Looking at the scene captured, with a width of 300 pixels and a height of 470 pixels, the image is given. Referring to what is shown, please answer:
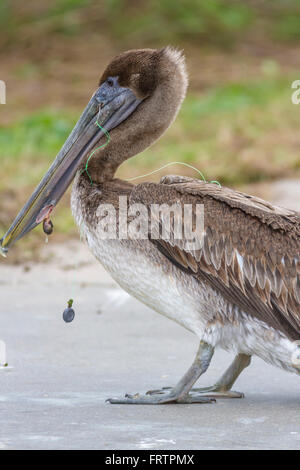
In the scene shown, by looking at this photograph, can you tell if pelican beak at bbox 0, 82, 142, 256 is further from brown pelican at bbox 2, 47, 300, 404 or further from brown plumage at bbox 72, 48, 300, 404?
brown plumage at bbox 72, 48, 300, 404

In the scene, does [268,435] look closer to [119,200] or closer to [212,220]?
[212,220]

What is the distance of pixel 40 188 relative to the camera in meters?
5.84

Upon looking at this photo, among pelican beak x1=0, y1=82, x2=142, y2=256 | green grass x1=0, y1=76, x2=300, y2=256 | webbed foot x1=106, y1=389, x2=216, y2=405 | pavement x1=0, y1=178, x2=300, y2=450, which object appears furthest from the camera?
green grass x1=0, y1=76, x2=300, y2=256

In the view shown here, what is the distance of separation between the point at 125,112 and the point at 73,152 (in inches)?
14.6

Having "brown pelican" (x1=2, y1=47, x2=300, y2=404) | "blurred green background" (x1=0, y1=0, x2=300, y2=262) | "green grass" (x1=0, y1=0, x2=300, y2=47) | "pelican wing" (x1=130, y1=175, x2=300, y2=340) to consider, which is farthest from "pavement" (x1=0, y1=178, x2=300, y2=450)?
"green grass" (x1=0, y1=0, x2=300, y2=47)

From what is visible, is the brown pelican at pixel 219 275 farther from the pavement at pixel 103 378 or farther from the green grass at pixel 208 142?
the green grass at pixel 208 142

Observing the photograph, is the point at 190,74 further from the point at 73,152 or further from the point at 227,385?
the point at 227,385

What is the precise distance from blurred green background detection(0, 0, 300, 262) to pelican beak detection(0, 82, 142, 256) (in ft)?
11.6

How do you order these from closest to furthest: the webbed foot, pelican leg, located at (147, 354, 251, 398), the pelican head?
the webbed foot, pelican leg, located at (147, 354, 251, 398), the pelican head

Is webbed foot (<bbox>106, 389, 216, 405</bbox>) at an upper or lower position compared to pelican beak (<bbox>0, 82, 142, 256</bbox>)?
lower

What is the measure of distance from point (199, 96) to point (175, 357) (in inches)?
405

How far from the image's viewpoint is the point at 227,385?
5523 millimetres

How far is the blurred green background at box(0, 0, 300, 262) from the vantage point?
1160cm

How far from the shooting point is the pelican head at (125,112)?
232 inches
